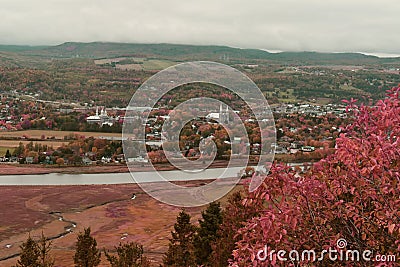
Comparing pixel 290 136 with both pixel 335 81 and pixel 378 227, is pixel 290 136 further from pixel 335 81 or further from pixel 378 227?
pixel 335 81

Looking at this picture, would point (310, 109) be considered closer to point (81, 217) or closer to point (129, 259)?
point (81, 217)

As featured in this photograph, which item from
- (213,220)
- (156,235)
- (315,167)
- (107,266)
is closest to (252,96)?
(315,167)

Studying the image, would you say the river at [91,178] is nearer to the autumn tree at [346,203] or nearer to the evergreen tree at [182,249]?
the evergreen tree at [182,249]

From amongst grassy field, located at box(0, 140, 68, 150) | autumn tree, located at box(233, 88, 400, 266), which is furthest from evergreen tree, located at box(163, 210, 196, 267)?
grassy field, located at box(0, 140, 68, 150)

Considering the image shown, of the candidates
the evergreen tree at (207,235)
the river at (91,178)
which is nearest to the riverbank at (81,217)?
the river at (91,178)

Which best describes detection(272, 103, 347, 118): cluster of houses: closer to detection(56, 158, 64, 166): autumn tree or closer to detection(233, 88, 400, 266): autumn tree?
detection(56, 158, 64, 166): autumn tree
